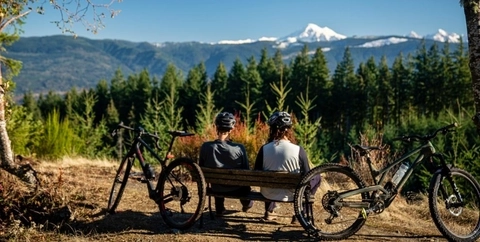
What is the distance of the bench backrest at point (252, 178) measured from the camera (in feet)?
18.9

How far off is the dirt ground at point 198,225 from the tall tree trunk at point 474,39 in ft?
5.90

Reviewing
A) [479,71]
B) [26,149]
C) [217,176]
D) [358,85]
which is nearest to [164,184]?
[217,176]

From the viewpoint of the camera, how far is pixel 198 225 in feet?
20.5

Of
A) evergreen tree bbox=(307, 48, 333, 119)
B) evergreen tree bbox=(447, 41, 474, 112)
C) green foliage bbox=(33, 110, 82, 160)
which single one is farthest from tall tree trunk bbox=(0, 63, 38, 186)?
evergreen tree bbox=(307, 48, 333, 119)

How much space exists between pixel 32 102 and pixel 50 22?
101 metres

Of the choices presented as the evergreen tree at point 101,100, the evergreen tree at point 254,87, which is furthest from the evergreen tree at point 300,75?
the evergreen tree at point 101,100

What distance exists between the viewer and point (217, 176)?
20.1ft

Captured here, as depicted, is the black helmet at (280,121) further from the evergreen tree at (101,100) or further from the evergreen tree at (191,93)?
the evergreen tree at (101,100)

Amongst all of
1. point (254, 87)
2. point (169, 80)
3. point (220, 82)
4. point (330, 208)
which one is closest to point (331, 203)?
point (330, 208)

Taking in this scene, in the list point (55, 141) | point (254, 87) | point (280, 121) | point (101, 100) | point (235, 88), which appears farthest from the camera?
point (101, 100)

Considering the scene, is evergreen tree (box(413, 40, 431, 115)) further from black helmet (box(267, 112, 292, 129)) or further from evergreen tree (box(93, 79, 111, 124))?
black helmet (box(267, 112, 292, 129))

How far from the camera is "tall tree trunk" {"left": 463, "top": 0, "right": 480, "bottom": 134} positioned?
6762mm

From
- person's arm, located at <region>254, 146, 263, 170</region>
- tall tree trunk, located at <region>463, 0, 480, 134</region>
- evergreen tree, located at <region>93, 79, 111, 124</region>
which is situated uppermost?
tall tree trunk, located at <region>463, 0, 480, 134</region>

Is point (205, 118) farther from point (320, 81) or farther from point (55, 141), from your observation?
point (320, 81)
